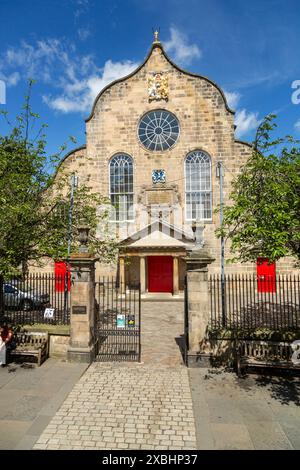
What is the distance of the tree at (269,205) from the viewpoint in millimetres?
6746

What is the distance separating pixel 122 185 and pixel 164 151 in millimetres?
3954

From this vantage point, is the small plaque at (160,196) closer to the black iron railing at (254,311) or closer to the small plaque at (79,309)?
the black iron railing at (254,311)

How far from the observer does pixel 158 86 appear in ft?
72.9

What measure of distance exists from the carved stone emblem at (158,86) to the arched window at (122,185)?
481cm

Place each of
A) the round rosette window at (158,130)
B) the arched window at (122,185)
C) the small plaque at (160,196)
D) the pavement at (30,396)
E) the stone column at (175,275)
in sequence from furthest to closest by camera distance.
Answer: the arched window at (122,185)
the round rosette window at (158,130)
the small plaque at (160,196)
the stone column at (175,275)
the pavement at (30,396)

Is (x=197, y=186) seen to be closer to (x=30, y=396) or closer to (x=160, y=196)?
(x=160, y=196)

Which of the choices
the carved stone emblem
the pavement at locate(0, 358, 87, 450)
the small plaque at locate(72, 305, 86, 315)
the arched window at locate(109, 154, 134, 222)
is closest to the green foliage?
the small plaque at locate(72, 305, 86, 315)

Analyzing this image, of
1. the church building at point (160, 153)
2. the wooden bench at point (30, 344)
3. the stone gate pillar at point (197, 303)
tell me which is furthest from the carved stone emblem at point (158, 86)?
the wooden bench at point (30, 344)

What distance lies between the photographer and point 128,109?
73.6 feet

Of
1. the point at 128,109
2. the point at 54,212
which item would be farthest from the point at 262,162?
the point at 128,109

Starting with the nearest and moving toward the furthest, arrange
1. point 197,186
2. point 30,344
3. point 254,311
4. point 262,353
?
point 262,353 < point 30,344 < point 254,311 < point 197,186

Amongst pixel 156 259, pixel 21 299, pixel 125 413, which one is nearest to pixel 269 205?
pixel 125 413

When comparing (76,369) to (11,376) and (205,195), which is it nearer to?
(11,376)
